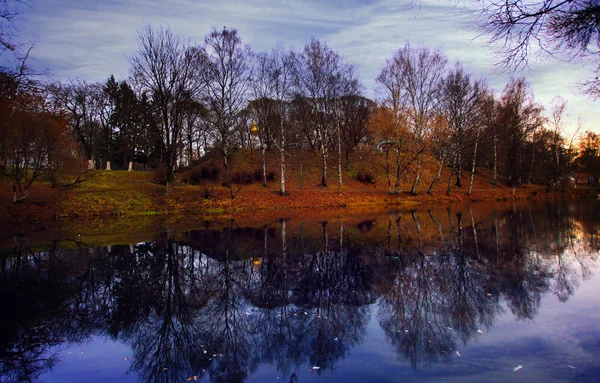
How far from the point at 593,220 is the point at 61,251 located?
25.7 meters

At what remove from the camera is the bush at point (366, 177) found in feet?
146

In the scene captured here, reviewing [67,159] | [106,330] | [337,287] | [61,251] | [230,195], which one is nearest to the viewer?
[106,330]

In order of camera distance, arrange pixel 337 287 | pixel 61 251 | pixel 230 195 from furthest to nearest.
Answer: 1. pixel 230 195
2. pixel 61 251
3. pixel 337 287

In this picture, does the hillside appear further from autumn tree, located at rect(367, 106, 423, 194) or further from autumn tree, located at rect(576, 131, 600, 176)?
autumn tree, located at rect(576, 131, 600, 176)

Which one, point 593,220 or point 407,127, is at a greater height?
point 407,127

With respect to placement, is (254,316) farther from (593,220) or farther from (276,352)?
(593,220)

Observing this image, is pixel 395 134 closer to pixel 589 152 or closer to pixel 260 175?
pixel 260 175

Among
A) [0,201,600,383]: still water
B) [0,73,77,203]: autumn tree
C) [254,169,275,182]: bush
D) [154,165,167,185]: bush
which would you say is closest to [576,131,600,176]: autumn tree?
[254,169,275,182]: bush

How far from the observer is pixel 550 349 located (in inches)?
214

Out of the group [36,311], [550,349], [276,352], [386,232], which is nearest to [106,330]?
[36,311]

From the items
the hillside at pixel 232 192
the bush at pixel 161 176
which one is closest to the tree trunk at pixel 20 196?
the hillside at pixel 232 192

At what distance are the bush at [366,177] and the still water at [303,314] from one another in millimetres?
31453

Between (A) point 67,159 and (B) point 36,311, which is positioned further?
(A) point 67,159

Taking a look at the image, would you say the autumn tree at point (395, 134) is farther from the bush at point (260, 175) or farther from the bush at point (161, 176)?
the bush at point (161, 176)
